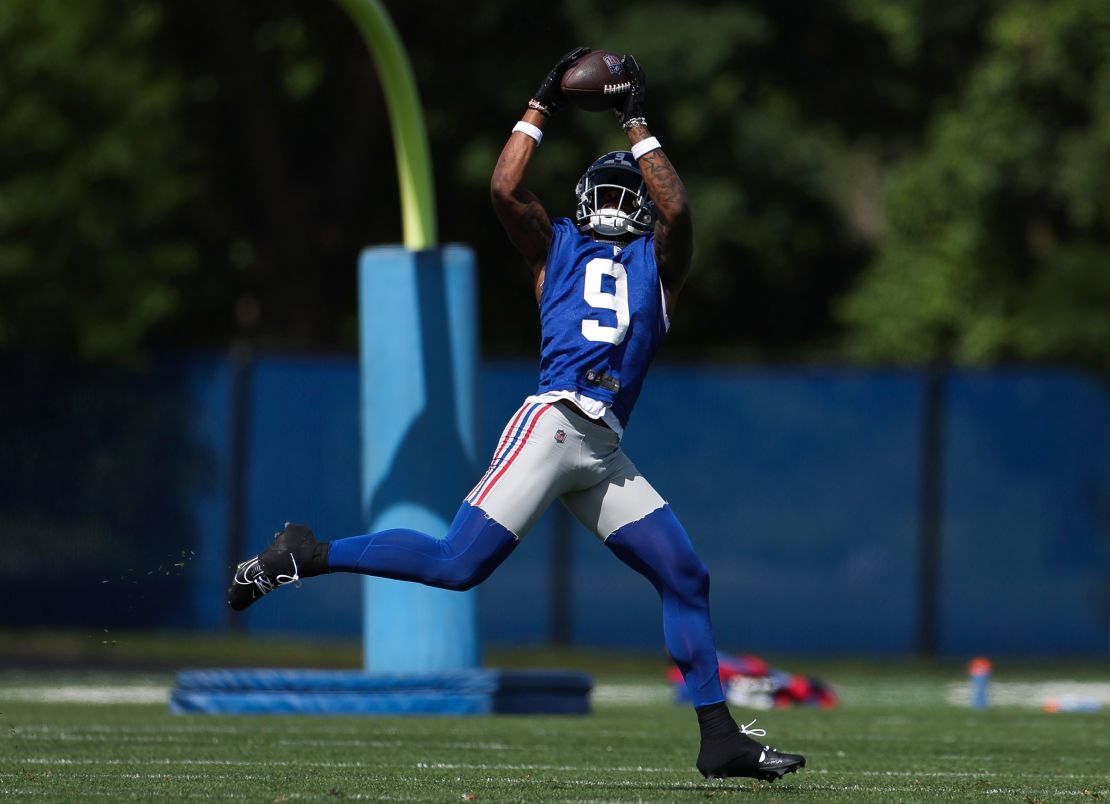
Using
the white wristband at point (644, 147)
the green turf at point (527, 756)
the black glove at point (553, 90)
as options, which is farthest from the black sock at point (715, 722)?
the black glove at point (553, 90)

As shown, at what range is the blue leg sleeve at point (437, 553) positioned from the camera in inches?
267

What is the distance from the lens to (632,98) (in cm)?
730

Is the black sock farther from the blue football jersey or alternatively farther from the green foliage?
the green foliage

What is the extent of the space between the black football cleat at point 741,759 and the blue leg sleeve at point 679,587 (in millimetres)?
160

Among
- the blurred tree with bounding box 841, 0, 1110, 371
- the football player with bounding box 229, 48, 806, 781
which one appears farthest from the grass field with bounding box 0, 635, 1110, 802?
the blurred tree with bounding box 841, 0, 1110, 371

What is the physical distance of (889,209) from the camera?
22.3m

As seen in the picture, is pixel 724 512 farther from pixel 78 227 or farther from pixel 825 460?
pixel 78 227

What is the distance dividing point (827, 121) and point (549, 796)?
19.0 m

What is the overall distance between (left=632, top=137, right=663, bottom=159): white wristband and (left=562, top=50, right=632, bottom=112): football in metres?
0.22

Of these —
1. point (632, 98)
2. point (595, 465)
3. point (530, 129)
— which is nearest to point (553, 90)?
point (530, 129)

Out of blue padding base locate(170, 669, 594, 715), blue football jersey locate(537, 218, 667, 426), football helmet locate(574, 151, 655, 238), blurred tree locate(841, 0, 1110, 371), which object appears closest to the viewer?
blue football jersey locate(537, 218, 667, 426)

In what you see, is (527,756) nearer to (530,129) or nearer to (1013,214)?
(530,129)

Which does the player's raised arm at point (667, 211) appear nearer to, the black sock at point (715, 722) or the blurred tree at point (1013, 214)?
the black sock at point (715, 722)

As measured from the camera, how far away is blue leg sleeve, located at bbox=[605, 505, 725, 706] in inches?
271
